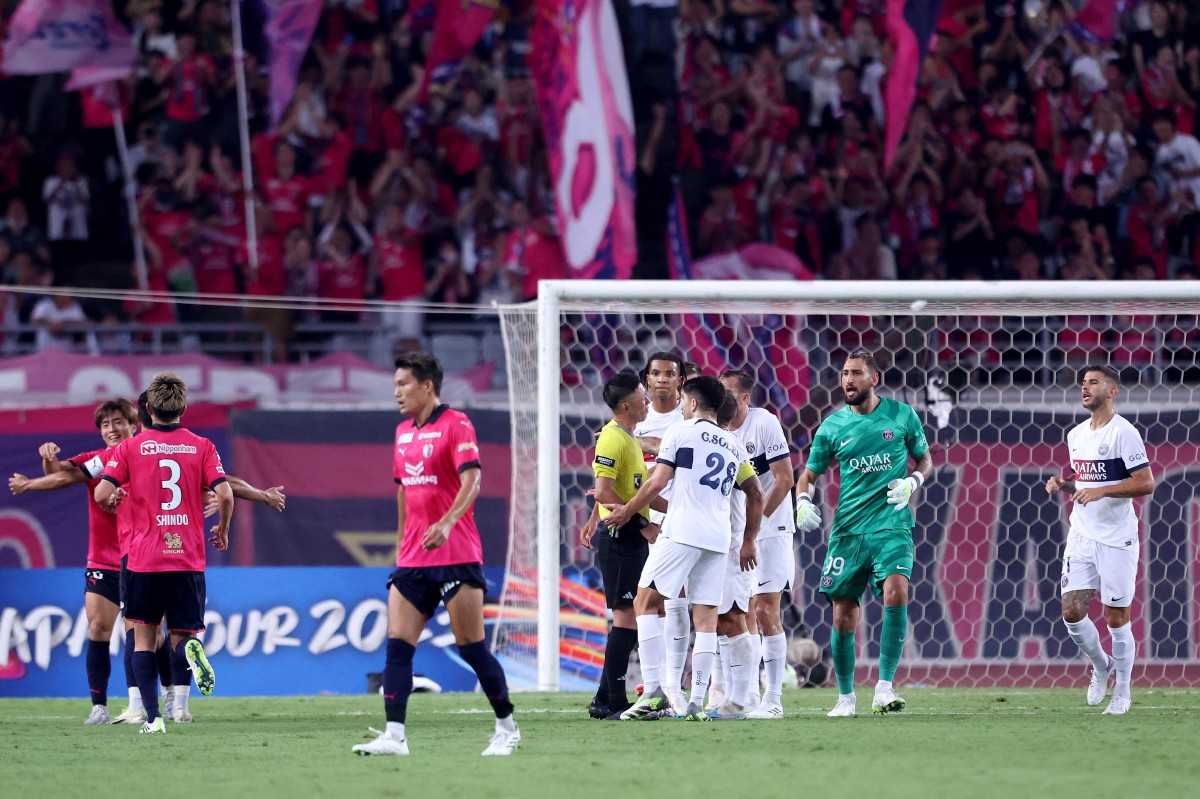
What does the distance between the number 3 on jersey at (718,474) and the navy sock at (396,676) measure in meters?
2.34

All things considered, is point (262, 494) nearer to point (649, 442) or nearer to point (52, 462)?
point (52, 462)

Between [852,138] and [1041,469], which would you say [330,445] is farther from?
[852,138]

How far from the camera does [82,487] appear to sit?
14031 mm

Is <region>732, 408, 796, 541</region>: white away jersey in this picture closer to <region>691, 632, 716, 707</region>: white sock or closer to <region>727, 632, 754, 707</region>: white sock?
<region>727, 632, 754, 707</region>: white sock

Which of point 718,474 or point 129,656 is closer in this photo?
point 718,474

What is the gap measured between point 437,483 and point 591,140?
8.95m

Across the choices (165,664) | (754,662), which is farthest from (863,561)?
(165,664)

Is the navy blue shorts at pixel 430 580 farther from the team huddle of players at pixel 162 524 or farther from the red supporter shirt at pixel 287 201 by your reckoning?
the red supporter shirt at pixel 287 201

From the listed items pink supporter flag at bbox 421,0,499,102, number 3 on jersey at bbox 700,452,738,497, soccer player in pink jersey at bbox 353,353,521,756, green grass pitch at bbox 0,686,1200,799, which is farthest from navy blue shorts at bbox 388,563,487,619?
pink supporter flag at bbox 421,0,499,102

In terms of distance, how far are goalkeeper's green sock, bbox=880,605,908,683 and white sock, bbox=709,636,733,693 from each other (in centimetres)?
94

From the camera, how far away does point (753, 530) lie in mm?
9250

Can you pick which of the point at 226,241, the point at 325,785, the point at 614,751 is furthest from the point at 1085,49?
the point at 325,785

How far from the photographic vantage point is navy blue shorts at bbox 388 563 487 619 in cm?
732

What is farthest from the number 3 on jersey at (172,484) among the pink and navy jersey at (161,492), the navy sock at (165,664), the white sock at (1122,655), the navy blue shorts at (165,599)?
the white sock at (1122,655)
